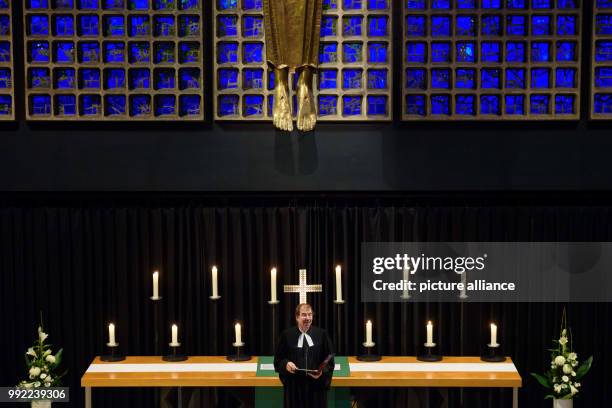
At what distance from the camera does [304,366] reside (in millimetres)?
5441

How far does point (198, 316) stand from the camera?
21.1 ft

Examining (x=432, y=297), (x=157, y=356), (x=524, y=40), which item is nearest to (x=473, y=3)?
(x=524, y=40)

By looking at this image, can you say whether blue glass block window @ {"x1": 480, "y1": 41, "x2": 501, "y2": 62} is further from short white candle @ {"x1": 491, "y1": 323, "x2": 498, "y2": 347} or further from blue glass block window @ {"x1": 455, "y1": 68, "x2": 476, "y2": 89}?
short white candle @ {"x1": 491, "y1": 323, "x2": 498, "y2": 347}

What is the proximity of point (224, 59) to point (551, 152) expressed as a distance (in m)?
2.95

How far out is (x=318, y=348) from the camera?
549 centimetres

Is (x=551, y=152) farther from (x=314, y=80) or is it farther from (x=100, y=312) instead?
(x=100, y=312)

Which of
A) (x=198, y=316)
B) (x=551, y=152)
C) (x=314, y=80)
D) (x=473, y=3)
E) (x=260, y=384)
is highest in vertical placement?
(x=473, y=3)

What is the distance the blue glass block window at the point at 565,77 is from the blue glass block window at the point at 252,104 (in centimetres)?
259

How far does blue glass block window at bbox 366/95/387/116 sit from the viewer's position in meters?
6.28

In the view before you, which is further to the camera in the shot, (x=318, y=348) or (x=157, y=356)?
(x=157, y=356)

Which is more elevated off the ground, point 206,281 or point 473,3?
point 473,3

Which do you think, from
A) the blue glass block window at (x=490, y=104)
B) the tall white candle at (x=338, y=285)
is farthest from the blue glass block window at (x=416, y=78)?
the tall white candle at (x=338, y=285)

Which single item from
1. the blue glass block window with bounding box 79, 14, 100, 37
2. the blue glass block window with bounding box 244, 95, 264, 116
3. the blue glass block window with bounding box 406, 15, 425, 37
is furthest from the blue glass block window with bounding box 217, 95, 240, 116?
the blue glass block window with bounding box 406, 15, 425, 37

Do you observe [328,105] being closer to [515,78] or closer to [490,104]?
[490,104]
